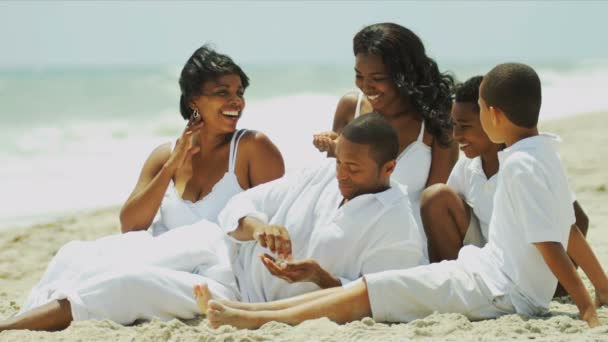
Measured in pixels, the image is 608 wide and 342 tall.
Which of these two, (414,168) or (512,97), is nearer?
(512,97)

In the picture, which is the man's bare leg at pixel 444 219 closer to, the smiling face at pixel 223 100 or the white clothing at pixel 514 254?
the white clothing at pixel 514 254

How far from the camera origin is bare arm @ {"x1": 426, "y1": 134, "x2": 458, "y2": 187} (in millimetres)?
5148

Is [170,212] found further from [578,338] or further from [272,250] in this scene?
[578,338]

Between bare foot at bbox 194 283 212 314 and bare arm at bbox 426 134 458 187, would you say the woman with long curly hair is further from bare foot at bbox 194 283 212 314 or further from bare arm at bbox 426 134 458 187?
bare foot at bbox 194 283 212 314

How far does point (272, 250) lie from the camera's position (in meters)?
4.26

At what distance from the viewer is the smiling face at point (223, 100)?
539 centimetres

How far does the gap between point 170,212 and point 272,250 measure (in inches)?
47.2

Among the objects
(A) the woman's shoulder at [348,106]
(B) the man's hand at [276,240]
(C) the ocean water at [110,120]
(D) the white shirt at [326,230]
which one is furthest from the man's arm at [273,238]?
(C) the ocean water at [110,120]

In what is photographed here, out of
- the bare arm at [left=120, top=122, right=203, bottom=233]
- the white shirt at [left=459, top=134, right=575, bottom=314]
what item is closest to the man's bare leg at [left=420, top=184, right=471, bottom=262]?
the white shirt at [left=459, top=134, right=575, bottom=314]

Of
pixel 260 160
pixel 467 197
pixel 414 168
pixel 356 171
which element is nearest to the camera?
pixel 356 171

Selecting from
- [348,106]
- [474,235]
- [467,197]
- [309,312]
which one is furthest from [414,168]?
[309,312]

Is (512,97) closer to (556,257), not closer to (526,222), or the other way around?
(526,222)

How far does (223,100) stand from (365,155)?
1299mm

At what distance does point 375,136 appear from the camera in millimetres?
4348
